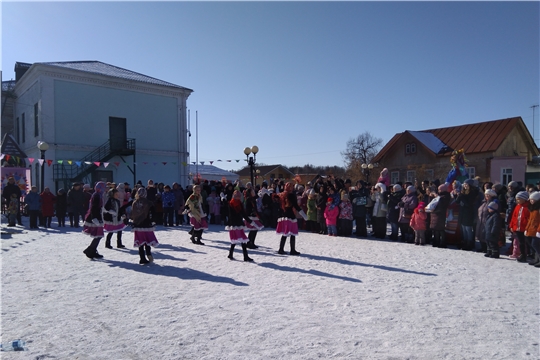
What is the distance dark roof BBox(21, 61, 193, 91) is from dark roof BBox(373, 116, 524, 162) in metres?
21.4

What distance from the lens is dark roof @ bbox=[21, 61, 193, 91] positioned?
25428mm

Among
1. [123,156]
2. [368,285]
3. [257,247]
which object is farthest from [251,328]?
[123,156]

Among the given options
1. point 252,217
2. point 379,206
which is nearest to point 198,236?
point 252,217

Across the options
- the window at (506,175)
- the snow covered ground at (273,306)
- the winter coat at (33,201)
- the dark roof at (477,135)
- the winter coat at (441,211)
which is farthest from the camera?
the dark roof at (477,135)

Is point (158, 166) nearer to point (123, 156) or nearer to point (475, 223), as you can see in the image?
point (123, 156)

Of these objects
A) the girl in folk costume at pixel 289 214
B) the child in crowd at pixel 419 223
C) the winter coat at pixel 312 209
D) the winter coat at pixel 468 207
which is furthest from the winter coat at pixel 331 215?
the winter coat at pixel 468 207

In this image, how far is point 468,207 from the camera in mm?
10125

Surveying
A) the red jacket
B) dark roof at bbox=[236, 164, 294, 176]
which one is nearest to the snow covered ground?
the red jacket

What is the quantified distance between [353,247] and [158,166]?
20.5 meters

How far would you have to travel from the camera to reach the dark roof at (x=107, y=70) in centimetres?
2543

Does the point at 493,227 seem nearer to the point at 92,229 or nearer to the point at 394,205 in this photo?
the point at 394,205

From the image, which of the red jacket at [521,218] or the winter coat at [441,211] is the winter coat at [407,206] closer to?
the winter coat at [441,211]

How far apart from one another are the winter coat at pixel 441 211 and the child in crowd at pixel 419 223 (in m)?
0.41

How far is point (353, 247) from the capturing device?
10.9 metres
